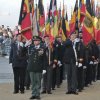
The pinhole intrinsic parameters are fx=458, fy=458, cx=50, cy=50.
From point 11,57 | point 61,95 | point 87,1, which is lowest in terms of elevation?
point 61,95

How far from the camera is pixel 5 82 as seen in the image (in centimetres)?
1648

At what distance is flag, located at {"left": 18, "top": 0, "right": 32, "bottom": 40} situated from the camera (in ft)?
46.1

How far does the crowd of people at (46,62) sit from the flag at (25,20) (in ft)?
0.98

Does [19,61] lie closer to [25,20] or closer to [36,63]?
[36,63]

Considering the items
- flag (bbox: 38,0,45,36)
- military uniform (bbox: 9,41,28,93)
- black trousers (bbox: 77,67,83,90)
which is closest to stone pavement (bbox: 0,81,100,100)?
black trousers (bbox: 77,67,83,90)

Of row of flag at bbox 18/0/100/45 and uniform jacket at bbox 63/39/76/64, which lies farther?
row of flag at bbox 18/0/100/45

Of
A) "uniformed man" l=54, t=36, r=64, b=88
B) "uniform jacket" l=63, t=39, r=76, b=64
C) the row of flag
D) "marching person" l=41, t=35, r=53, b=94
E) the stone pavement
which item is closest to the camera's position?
the stone pavement

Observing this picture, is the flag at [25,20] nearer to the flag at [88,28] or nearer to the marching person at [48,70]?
the marching person at [48,70]

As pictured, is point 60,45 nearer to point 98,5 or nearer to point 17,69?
point 17,69

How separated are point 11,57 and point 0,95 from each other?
46.8 inches

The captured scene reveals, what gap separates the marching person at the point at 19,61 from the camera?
1343 cm

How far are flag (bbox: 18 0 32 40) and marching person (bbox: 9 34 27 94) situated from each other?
56 centimetres

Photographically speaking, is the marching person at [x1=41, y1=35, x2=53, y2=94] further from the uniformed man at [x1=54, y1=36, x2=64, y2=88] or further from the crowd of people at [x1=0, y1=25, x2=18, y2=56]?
the crowd of people at [x1=0, y1=25, x2=18, y2=56]

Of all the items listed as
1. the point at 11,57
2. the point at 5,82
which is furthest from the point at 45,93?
the point at 5,82
